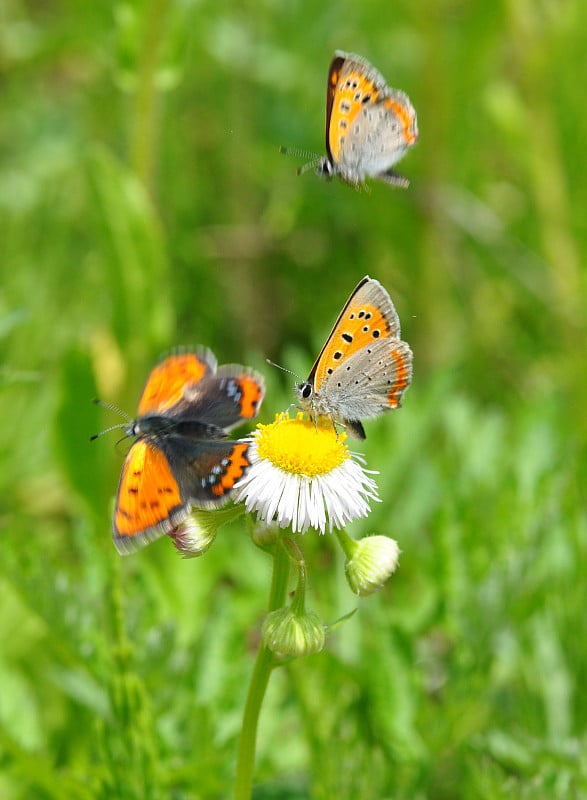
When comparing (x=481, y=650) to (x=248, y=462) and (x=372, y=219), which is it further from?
(x=372, y=219)

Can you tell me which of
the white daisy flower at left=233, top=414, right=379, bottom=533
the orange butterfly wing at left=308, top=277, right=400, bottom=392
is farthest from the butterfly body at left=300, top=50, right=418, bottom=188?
the white daisy flower at left=233, top=414, right=379, bottom=533

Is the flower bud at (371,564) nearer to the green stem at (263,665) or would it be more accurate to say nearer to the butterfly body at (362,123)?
the green stem at (263,665)

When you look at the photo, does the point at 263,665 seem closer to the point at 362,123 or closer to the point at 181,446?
the point at 181,446

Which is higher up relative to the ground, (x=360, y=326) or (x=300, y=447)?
(x=360, y=326)

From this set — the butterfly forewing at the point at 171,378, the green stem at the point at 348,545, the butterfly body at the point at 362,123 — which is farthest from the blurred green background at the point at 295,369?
the butterfly body at the point at 362,123

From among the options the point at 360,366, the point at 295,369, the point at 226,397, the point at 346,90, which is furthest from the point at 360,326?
the point at 295,369

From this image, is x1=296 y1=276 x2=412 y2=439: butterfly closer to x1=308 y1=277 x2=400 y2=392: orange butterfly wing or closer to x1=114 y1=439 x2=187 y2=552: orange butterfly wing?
x1=308 y1=277 x2=400 y2=392: orange butterfly wing

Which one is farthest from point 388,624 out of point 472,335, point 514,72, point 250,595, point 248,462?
point 514,72
